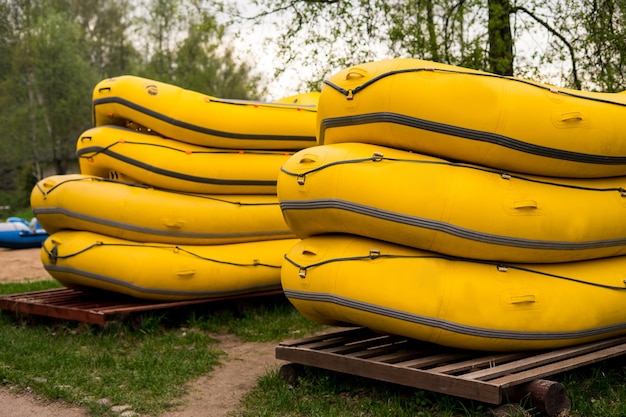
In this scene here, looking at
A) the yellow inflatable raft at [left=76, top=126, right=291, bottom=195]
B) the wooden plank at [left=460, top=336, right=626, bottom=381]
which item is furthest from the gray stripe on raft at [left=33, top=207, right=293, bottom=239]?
the wooden plank at [left=460, top=336, right=626, bottom=381]

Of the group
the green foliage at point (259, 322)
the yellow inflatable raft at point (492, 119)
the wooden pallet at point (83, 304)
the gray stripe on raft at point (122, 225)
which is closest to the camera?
the yellow inflatable raft at point (492, 119)

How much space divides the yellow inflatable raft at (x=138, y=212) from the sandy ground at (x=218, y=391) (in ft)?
3.55

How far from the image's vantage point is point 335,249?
479 cm

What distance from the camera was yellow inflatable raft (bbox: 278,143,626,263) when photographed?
4.39m

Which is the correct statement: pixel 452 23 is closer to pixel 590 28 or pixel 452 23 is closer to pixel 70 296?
pixel 590 28

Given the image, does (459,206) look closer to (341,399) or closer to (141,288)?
(341,399)

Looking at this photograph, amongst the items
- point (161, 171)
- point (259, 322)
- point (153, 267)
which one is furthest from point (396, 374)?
point (161, 171)

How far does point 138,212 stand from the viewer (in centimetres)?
715

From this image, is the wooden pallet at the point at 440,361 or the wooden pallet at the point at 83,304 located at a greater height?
the wooden pallet at the point at 440,361

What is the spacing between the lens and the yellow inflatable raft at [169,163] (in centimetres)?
733

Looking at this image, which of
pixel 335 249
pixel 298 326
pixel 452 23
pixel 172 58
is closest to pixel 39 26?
pixel 172 58

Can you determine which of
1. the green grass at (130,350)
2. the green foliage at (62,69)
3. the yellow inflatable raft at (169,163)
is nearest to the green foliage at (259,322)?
the green grass at (130,350)

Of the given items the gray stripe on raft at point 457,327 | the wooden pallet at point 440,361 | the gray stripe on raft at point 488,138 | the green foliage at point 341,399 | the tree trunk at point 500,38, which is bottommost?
the green foliage at point 341,399

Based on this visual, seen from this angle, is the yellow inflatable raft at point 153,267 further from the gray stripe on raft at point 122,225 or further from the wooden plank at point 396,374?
the wooden plank at point 396,374
